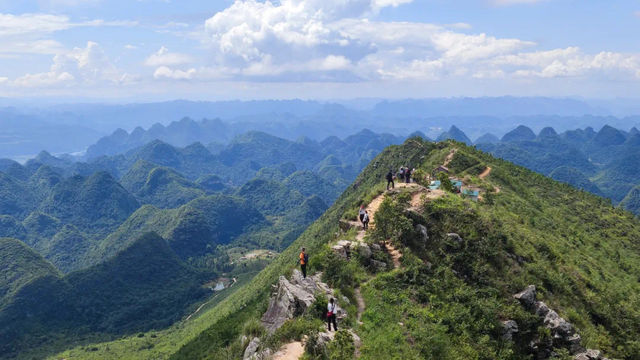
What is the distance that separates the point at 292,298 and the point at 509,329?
1188 cm

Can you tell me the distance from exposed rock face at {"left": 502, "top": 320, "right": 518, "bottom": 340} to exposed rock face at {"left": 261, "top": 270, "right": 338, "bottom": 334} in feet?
28.6

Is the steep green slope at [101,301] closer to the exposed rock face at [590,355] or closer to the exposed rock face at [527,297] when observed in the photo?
the exposed rock face at [527,297]

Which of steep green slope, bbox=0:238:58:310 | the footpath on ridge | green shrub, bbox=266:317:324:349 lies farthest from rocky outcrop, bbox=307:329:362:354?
steep green slope, bbox=0:238:58:310

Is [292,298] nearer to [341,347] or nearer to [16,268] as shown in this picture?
[341,347]

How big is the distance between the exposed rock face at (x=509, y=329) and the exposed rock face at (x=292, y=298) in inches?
343

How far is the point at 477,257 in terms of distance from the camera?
24.8 meters

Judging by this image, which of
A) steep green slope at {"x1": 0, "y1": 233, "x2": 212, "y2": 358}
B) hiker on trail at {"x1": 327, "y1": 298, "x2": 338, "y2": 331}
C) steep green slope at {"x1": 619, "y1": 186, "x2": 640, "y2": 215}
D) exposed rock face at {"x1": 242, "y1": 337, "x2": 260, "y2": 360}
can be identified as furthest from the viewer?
steep green slope at {"x1": 619, "y1": 186, "x2": 640, "y2": 215}

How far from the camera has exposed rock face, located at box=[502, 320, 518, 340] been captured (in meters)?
20.5

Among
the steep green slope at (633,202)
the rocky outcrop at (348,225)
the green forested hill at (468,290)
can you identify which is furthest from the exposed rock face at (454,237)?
the steep green slope at (633,202)

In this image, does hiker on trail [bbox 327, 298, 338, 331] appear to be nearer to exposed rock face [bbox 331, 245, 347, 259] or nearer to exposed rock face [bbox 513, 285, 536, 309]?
exposed rock face [bbox 331, 245, 347, 259]

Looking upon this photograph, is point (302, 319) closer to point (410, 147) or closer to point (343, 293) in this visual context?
point (343, 293)

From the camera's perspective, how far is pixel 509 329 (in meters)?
20.6

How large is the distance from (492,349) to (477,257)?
21.2 ft

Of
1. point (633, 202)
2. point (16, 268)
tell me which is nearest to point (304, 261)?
point (16, 268)
